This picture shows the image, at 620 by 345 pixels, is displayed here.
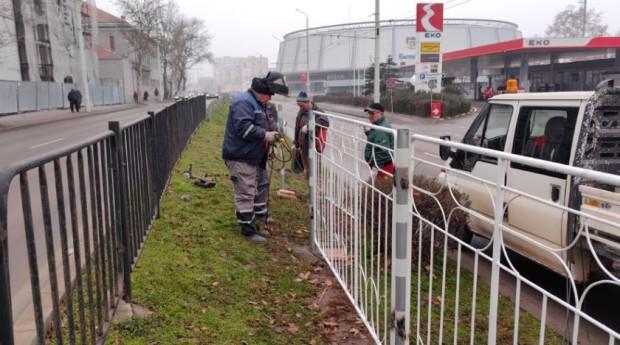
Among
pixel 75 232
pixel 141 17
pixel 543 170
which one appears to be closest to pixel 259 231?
pixel 543 170

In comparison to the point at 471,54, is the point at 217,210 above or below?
below

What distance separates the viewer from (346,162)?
176 inches

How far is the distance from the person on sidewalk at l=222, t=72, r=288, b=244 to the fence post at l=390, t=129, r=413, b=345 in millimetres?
2783

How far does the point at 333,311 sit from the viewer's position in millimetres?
4375

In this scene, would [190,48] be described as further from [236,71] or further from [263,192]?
[236,71]

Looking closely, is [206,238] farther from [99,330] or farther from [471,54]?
[471,54]

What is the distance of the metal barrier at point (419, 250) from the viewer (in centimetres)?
238

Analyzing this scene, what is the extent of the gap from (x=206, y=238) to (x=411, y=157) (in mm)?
3405

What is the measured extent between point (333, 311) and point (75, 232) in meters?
2.45

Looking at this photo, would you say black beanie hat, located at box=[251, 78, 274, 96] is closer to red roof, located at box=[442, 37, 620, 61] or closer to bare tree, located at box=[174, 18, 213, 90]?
red roof, located at box=[442, 37, 620, 61]

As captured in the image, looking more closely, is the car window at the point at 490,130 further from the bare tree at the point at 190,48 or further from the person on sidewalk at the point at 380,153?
the bare tree at the point at 190,48

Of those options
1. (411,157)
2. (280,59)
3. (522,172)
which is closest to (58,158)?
(411,157)

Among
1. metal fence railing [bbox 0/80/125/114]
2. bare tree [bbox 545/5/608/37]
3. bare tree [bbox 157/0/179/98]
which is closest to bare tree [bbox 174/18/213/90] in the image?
bare tree [bbox 157/0/179/98]

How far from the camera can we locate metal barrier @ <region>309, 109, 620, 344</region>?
2.38 metres
